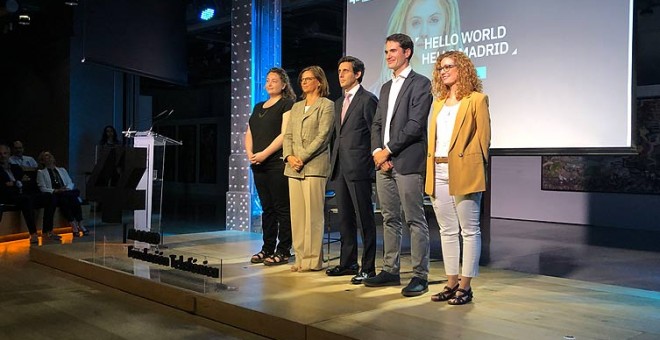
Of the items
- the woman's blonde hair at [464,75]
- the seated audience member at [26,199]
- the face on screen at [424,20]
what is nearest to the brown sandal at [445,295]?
the woman's blonde hair at [464,75]

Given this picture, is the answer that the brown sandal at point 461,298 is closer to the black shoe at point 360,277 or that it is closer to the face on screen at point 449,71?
the black shoe at point 360,277

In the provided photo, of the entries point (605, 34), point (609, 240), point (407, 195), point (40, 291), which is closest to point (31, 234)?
point (40, 291)

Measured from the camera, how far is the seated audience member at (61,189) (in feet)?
21.9

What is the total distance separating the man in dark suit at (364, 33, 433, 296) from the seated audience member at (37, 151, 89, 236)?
15.2 ft

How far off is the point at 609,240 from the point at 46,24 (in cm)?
966

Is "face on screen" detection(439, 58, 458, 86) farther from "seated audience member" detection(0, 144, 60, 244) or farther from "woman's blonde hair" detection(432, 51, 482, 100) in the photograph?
"seated audience member" detection(0, 144, 60, 244)

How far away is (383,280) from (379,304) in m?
0.44

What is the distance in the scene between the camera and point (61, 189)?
6797 mm

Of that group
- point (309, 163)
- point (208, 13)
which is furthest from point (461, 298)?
point (208, 13)

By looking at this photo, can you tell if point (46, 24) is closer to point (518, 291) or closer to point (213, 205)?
point (213, 205)

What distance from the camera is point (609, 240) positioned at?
738cm

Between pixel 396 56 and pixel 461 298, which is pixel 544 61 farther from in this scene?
Result: pixel 461 298

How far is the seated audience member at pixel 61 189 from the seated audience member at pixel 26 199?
115 mm

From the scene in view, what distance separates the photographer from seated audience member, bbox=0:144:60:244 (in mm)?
6340
